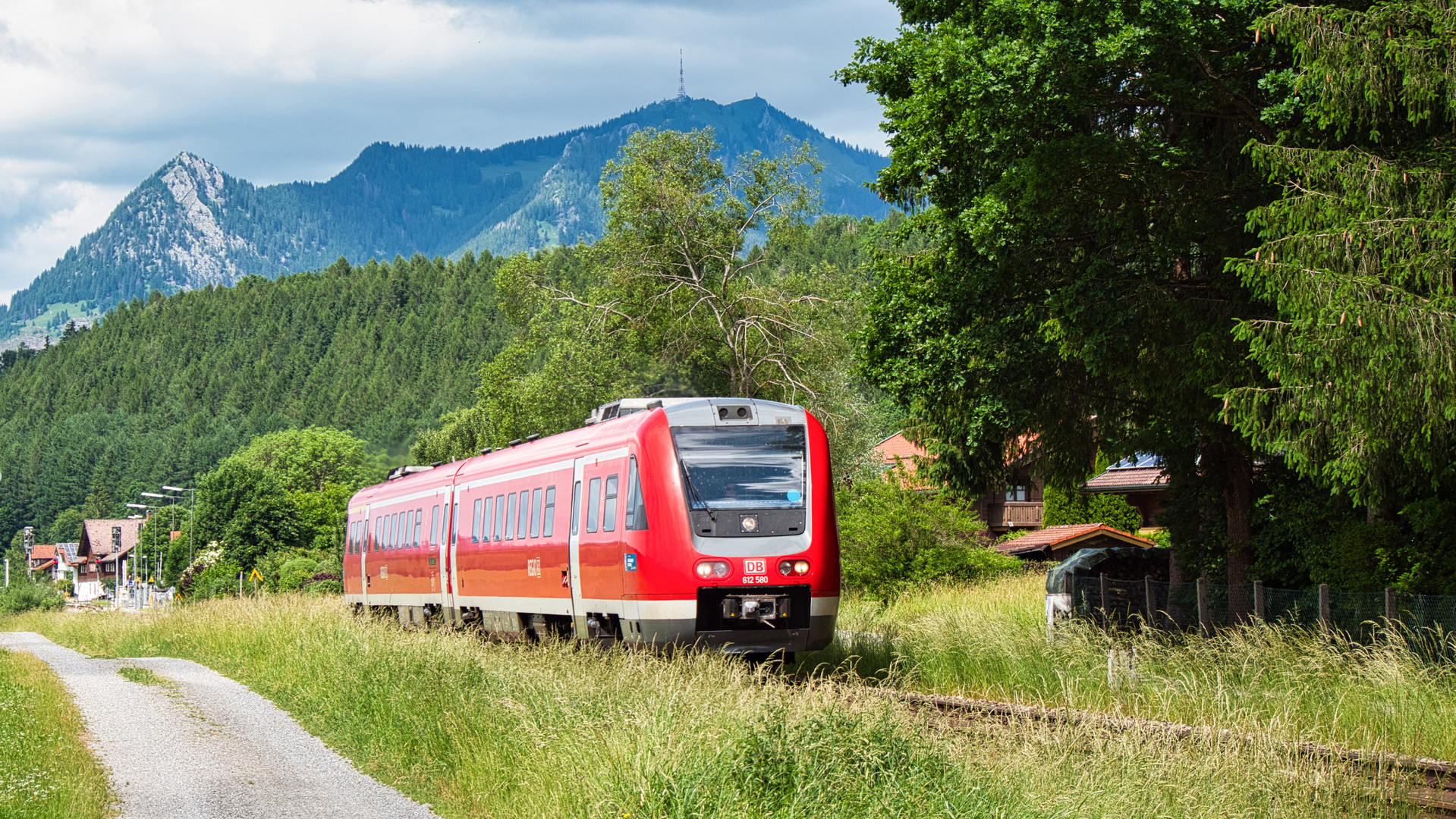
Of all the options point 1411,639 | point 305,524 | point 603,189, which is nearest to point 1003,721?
point 1411,639

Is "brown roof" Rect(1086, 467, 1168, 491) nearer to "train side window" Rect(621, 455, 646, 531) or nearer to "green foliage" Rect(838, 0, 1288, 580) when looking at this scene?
"green foliage" Rect(838, 0, 1288, 580)

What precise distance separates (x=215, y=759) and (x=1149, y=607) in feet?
37.4

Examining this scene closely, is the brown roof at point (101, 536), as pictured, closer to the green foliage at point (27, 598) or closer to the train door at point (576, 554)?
the green foliage at point (27, 598)

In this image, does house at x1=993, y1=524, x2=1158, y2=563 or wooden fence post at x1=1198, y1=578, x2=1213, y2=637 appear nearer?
wooden fence post at x1=1198, y1=578, x2=1213, y2=637

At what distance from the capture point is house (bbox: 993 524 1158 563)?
161 ft

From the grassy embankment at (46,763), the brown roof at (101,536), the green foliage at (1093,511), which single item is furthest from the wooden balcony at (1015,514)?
the brown roof at (101,536)

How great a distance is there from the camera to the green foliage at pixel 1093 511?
54.8 meters

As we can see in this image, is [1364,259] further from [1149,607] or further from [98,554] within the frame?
[98,554]

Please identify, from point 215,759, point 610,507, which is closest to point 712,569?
point 610,507

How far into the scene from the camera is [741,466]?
643 inches

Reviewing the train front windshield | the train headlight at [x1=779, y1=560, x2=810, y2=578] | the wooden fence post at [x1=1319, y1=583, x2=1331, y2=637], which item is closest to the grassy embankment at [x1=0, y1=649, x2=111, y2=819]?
the train front windshield

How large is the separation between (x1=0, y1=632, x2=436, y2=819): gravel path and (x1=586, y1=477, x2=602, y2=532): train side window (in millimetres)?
4129

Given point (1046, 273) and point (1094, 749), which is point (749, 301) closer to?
point (1046, 273)

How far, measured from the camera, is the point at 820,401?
143 ft
